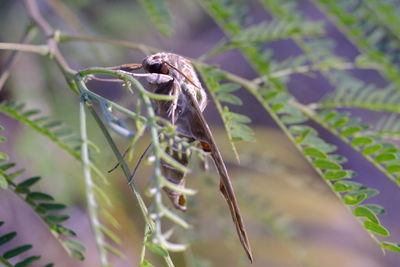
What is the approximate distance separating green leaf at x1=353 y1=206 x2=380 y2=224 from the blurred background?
0.56 metres

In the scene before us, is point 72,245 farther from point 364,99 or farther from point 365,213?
point 364,99

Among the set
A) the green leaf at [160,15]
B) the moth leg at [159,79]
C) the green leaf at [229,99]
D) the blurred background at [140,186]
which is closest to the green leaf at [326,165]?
the green leaf at [229,99]

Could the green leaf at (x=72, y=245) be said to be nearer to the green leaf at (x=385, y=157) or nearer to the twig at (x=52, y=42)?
the twig at (x=52, y=42)

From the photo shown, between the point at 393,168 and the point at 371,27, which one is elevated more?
the point at 371,27

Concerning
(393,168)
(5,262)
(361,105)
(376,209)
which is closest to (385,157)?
(393,168)

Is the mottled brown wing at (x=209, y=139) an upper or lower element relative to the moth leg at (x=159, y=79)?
lower

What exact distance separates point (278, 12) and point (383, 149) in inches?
33.3

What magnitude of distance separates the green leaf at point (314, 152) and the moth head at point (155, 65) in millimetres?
349

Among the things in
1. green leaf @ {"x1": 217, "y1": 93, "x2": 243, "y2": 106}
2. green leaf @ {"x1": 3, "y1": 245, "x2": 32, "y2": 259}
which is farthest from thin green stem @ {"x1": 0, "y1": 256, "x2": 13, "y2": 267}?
green leaf @ {"x1": 217, "y1": 93, "x2": 243, "y2": 106}

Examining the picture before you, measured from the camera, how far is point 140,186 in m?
2.86

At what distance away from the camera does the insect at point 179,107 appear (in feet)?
3.00

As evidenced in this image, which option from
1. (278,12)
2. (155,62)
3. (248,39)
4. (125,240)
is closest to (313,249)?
(125,240)

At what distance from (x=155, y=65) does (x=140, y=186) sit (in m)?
1.94

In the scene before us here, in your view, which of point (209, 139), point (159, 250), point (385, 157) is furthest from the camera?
point (385, 157)
